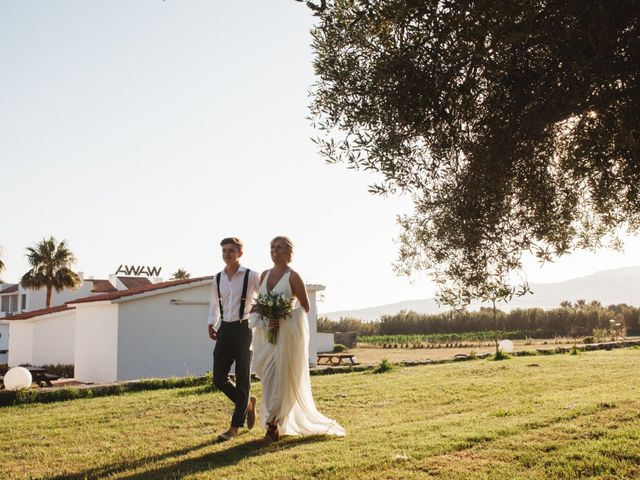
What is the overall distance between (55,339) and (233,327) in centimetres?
3042

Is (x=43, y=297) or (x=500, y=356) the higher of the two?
(x=43, y=297)

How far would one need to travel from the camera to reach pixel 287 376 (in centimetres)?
757

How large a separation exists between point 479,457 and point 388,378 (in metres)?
9.42

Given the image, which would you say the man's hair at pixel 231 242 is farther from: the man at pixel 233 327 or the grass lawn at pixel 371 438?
the grass lawn at pixel 371 438

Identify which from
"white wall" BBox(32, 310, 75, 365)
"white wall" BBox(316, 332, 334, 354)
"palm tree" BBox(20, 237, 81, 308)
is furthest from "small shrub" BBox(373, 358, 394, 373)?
"palm tree" BBox(20, 237, 81, 308)

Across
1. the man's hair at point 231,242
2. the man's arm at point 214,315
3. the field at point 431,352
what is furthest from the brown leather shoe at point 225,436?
the field at point 431,352

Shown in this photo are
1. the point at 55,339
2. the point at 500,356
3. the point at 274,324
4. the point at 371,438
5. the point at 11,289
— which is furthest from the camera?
the point at 11,289

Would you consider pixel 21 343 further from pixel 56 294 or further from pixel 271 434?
pixel 271 434

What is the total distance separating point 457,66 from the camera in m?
6.25

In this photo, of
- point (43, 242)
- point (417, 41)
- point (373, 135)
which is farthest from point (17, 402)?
point (43, 242)

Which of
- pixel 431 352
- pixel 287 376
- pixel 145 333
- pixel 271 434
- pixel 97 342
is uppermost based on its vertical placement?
pixel 145 333

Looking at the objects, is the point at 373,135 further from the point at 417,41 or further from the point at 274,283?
the point at 274,283

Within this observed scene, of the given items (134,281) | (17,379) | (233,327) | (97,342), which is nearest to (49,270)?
(134,281)

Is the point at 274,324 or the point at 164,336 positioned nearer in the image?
the point at 274,324
